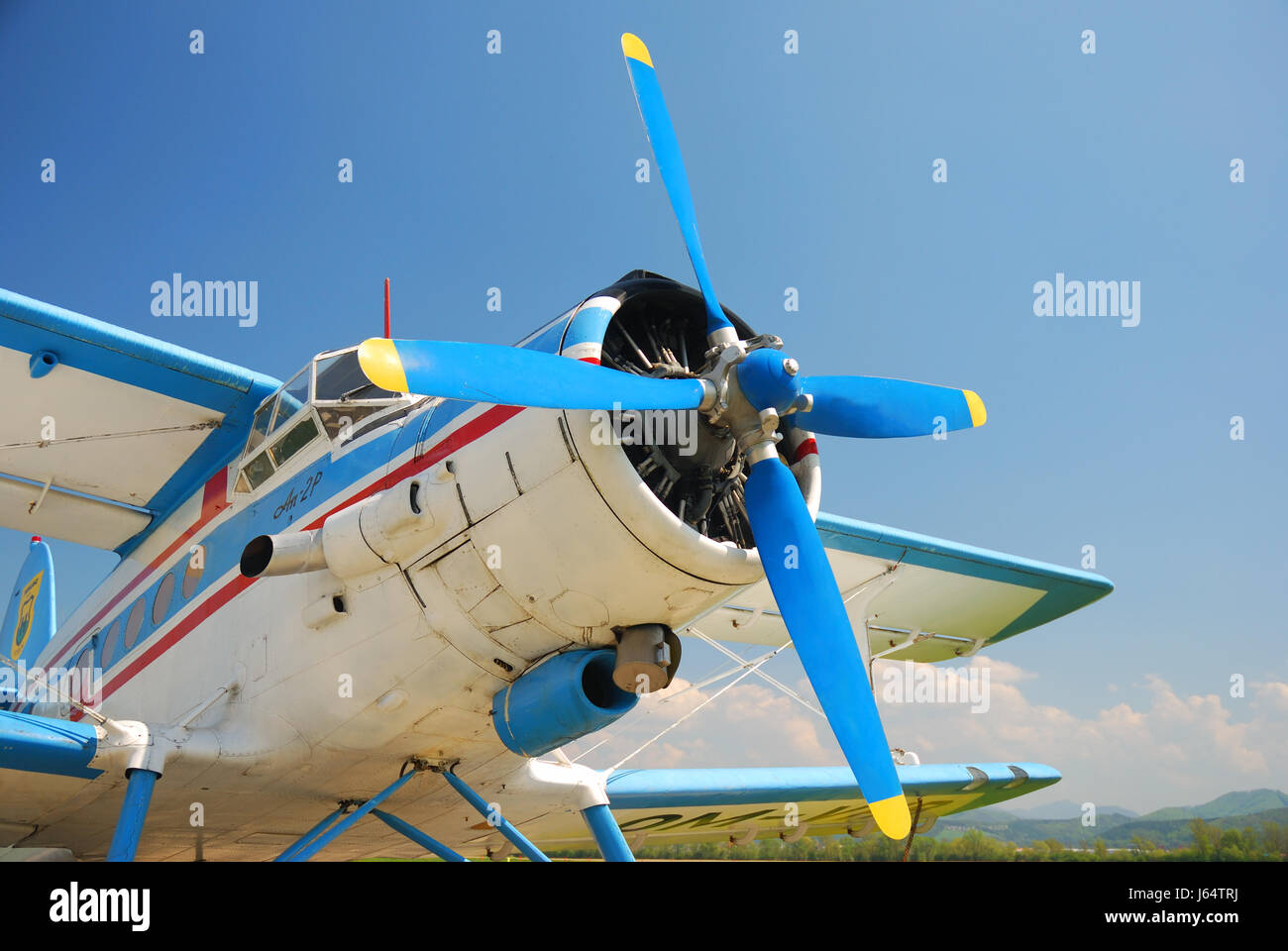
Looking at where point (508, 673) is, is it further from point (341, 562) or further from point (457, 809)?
point (457, 809)

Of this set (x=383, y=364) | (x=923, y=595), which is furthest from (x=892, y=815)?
(x=923, y=595)

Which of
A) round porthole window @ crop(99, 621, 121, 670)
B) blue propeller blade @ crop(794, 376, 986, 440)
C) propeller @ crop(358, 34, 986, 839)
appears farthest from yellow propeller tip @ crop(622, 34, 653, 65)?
round porthole window @ crop(99, 621, 121, 670)

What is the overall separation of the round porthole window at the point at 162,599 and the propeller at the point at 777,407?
476 cm

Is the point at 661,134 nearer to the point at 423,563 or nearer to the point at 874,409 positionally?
the point at 874,409

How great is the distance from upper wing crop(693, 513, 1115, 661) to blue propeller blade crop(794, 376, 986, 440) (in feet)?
11.1

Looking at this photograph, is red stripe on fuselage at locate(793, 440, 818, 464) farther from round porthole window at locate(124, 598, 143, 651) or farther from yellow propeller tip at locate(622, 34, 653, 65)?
round porthole window at locate(124, 598, 143, 651)

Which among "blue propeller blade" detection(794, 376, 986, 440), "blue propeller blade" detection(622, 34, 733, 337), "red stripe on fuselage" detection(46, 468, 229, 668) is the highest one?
"blue propeller blade" detection(622, 34, 733, 337)

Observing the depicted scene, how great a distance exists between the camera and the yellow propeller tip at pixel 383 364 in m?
3.77

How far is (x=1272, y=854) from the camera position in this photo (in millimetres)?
11430

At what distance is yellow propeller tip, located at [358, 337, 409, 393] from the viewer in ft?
12.4

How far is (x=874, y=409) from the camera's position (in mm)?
5137

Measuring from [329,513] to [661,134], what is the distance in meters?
3.18

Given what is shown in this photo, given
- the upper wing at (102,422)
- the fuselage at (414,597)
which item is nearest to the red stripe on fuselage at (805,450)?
the fuselage at (414,597)

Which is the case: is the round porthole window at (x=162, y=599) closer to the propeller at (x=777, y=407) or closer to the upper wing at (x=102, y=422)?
the upper wing at (x=102, y=422)
